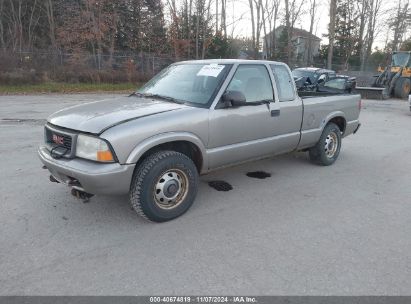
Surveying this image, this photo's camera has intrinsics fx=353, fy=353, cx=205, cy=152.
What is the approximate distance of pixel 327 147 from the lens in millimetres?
6410

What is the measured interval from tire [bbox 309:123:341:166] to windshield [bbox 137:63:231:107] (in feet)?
8.35

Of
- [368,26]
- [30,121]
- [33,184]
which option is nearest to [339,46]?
[368,26]

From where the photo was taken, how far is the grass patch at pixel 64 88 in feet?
64.0

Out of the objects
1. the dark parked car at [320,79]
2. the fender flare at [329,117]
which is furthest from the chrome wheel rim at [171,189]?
the dark parked car at [320,79]

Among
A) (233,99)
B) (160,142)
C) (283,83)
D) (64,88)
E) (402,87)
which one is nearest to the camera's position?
(160,142)

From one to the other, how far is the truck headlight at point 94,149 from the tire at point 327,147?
4008 millimetres

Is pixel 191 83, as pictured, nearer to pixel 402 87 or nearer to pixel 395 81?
pixel 402 87

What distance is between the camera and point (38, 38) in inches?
1267

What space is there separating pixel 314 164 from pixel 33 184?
470 centimetres

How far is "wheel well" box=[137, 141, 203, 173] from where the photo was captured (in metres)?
3.99

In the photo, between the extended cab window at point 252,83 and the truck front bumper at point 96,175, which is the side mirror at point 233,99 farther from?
the truck front bumper at point 96,175

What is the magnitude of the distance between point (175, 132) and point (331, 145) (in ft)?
12.3

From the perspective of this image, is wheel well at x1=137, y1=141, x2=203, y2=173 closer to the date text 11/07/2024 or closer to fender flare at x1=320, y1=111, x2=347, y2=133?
the date text 11/07/2024

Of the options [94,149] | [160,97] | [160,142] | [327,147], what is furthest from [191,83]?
[327,147]
